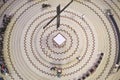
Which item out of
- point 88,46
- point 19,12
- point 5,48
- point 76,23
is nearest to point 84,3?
point 76,23

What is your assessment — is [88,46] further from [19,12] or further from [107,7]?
[19,12]

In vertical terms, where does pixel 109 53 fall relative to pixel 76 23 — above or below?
below

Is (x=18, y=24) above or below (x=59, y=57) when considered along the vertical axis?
above

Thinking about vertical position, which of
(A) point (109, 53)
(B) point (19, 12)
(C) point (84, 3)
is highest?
(C) point (84, 3)

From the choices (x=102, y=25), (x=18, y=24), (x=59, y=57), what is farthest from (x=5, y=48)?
(x=102, y=25)

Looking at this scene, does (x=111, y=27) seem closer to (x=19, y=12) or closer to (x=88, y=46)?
(x=88, y=46)
